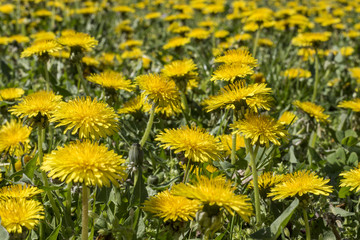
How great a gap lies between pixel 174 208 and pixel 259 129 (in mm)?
457

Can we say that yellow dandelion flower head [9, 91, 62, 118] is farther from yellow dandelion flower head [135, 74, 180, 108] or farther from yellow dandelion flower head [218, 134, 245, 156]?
yellow dandelion flower head [218, 134, 245, 156]

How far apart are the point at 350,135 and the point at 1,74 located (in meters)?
3.07

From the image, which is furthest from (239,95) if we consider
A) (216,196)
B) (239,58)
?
(216,196)

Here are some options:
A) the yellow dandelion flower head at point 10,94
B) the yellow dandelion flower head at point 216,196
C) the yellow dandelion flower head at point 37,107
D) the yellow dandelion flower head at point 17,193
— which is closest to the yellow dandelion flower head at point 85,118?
the yellow dandelion flower head at point 37,107

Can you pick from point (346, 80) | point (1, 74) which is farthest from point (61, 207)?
point (346, 80)

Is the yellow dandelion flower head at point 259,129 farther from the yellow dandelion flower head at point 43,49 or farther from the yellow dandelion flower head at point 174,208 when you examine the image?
the yellow dandelion flower head at point 43,49

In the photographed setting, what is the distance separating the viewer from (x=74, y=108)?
1.59m

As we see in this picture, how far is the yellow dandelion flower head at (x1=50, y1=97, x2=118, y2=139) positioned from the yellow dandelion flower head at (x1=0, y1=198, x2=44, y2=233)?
A: 1.02 feet

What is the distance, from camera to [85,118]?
155 centimetres

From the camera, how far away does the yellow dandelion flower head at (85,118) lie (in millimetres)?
1555

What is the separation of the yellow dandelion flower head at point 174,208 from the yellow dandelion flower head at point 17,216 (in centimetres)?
38

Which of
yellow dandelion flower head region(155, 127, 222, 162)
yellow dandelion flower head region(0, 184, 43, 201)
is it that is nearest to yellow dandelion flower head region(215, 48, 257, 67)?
yellow dandelion flower head region(155, 127, 222, 162)

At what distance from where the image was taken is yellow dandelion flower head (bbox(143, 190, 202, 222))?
1.42m

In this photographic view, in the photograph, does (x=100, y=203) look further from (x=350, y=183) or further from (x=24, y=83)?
(x=24, y=83)
